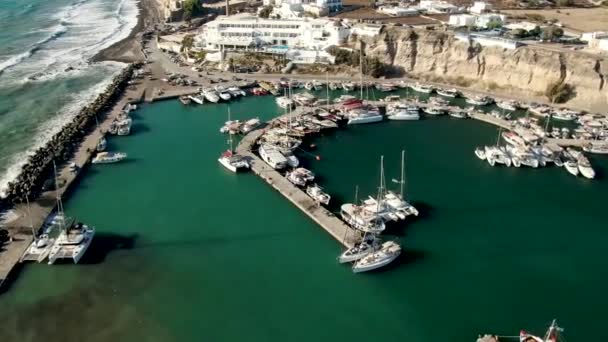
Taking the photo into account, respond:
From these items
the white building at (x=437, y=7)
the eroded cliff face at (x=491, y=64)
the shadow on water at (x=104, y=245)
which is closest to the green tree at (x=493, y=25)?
the eroded cliff face at (x=491, y=64)

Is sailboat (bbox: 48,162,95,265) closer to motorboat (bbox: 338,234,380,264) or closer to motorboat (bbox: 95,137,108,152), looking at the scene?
motorboat (bbox: 95,137,108,152)

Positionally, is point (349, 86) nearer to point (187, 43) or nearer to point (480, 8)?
point (480, 8)

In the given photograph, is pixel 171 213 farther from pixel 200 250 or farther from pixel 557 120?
pixel 557 120

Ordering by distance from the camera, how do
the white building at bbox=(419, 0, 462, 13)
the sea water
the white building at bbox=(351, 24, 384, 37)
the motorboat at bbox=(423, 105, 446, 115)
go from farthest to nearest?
1. the white building at bbox=(419, 0, 462, 13)
2. the white building at bbox=(351, 24, 384, 37)
3. the motorboat at bbox=(423, 105, 446, 115)
4. the sea water

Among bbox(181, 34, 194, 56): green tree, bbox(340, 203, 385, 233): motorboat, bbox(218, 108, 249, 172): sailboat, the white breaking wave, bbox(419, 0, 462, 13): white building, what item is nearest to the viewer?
bbox(340, 203, 385, 233): motorboat

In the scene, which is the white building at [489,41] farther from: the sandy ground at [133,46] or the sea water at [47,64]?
the sandy ground at [133,46]

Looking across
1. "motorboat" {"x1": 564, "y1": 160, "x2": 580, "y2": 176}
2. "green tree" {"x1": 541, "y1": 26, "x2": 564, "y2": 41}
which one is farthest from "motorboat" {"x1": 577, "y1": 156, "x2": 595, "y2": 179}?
"green tree" {"x1": 541, "y1": 26, "x2": 564, "y2": 41}

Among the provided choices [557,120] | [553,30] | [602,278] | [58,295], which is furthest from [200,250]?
[553,30]
